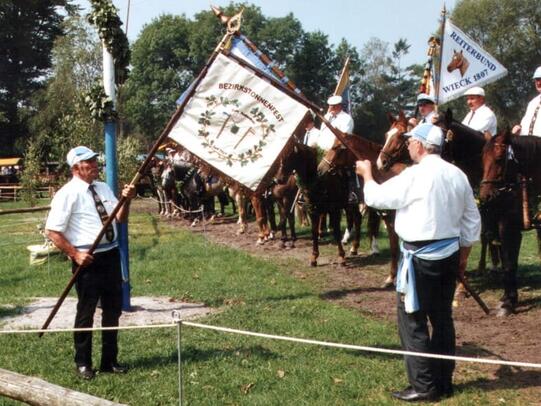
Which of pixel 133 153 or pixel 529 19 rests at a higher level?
pixel 529 19

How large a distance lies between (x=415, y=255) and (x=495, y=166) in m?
3.46

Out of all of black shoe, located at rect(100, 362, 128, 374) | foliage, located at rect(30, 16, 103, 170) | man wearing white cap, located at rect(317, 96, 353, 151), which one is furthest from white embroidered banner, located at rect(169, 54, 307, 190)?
foliage, located at rect(30, 16, 103, 170)

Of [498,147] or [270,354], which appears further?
[498,147]

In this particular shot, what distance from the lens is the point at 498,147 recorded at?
8.41 meters

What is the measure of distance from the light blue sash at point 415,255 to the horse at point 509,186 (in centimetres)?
315

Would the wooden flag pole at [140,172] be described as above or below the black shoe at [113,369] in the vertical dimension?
above

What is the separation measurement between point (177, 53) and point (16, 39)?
1439cm

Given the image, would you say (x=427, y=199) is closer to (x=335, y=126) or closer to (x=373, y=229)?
(x=335, y=126)

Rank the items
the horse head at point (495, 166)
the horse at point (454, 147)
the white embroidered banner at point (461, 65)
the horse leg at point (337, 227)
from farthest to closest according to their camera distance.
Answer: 1. the horse leg at point (337, 227)
2. the white embroidered banner at point (461, 65)
3. the horse at point (454, 147)
4. the horse head at point (495, 166)

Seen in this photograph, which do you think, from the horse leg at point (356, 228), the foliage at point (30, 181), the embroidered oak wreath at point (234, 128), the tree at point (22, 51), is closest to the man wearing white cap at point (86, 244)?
the embroidered oak wreath at point (234, 128)

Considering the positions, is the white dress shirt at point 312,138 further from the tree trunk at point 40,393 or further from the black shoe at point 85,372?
the tree trunk at point 40,393

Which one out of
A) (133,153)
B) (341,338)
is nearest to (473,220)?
(341,338)

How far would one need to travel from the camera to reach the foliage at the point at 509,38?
179 ft

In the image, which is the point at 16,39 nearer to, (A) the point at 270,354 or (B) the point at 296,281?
(B) the point at 296,281
